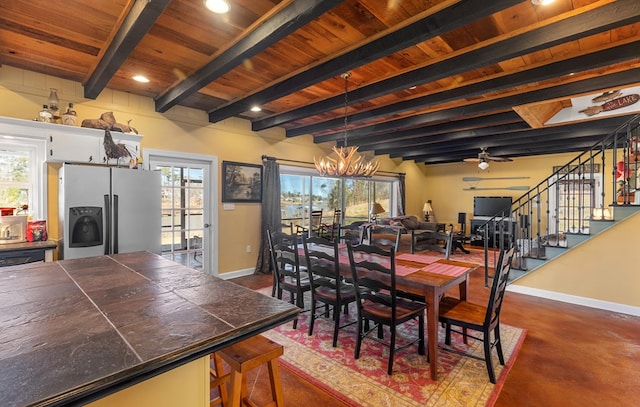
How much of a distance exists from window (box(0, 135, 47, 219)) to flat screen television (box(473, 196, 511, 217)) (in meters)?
9.62

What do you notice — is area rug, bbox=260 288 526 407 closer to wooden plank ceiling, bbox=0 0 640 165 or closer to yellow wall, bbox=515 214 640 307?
yellow wall, bbox=515 214 640 307

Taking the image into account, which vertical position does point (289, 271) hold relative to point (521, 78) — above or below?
below

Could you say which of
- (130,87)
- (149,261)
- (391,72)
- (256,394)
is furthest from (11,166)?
(391,72)

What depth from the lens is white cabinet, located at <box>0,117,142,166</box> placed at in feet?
10.2

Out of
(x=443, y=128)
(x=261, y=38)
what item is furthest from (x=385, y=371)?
(x=443, y=128)

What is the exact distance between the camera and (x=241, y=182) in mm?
5320

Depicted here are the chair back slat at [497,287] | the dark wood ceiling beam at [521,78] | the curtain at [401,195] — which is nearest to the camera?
the chair back slat at [497,287]

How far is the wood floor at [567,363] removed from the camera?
2.15 m

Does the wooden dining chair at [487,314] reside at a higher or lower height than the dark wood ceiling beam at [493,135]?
lower

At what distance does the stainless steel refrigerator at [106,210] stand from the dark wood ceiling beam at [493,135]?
15.2 feet

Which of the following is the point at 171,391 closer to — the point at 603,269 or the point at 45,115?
the point at 45,115

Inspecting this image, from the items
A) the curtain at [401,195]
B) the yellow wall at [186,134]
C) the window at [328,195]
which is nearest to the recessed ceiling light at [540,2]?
the yellow wall at [186,134]

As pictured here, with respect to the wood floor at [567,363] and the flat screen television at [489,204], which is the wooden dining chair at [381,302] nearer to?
the wood floor at [567,363]

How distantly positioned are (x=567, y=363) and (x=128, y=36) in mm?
4357
